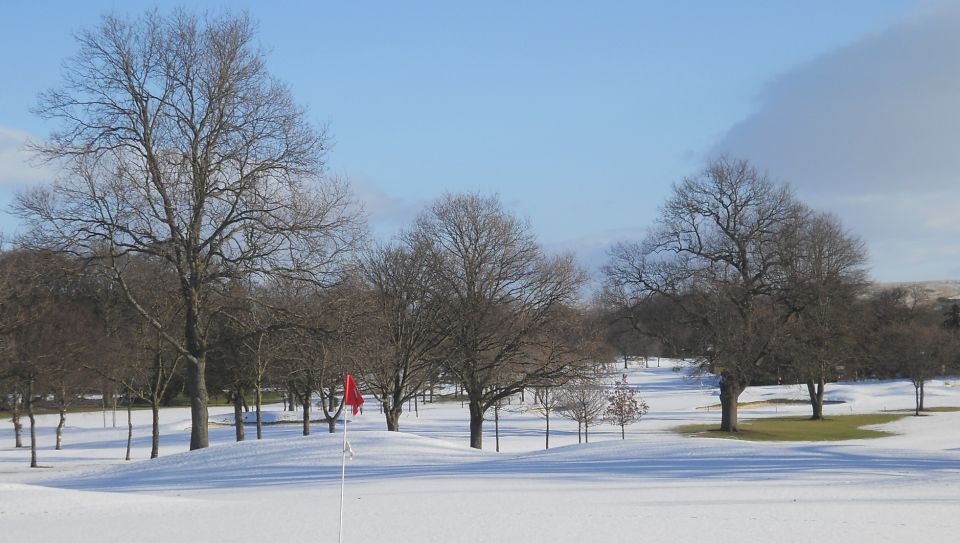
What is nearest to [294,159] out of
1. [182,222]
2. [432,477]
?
[182,222]

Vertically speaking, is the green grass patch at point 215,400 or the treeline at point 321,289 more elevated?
the treeline at point 321,289

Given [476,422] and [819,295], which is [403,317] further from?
[819,295]

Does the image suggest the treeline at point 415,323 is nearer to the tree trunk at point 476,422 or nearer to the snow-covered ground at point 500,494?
the tree trunk at point 476,422

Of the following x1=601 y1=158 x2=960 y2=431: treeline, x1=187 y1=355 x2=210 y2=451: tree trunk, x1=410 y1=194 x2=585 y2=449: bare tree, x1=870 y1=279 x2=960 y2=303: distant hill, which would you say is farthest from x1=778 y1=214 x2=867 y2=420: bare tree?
x1=870 y1=279 x2=960 y2=303: distant hill

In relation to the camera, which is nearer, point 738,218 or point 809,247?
point 738,218

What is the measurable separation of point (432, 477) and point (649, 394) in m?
63.1

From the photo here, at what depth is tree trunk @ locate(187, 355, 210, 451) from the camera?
2523 centimetres

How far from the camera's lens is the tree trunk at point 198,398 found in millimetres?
25234

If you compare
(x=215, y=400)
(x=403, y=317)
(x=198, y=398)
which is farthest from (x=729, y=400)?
(x=215, y=400)

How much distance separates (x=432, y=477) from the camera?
19422mm

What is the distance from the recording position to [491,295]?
33688 mm

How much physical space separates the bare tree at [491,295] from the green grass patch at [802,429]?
449 inches

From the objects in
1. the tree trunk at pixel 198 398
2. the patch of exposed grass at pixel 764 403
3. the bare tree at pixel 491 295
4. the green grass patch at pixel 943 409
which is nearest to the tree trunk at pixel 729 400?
the bare tree at pixel 491 295

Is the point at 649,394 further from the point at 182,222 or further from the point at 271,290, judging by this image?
the point at 182,222
